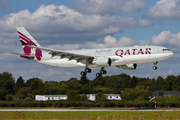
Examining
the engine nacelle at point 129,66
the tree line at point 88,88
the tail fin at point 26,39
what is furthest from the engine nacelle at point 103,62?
the tree line at point 88,88

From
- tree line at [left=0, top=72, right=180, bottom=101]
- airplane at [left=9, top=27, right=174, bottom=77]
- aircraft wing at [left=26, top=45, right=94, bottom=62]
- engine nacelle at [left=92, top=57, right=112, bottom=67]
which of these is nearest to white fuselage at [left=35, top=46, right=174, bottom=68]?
airplane at [left=9, top=27, right=174, bottom=77]

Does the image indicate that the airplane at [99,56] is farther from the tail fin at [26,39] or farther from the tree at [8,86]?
the tree at [8,86]

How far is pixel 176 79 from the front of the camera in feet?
565

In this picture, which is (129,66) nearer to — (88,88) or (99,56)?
(99,56)

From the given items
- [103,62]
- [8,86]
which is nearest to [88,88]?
[8,86]

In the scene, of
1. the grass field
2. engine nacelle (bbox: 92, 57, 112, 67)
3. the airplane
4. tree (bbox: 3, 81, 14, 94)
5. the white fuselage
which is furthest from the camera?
tree (bbox: 3, 81, 14, 94)

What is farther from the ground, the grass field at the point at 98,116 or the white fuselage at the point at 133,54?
the white fuselage at the point at 133,54

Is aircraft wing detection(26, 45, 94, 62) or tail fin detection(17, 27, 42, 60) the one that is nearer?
aircraft wing detection(26, 45, 94, 62)

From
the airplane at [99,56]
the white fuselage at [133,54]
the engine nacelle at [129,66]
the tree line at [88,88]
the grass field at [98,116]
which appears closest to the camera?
the grass field at [98,116]

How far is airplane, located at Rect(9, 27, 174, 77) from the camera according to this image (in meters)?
57.1

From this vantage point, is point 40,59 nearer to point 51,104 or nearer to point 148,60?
point 51,104

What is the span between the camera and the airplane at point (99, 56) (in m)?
57.1

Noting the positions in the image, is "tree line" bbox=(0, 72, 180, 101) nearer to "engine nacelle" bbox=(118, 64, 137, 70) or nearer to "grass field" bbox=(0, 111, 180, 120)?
"engine nacelle" bbox=(118, 64, 137, 70)

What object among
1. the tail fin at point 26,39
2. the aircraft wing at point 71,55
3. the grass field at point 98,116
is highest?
the tail fin at point 26,39
